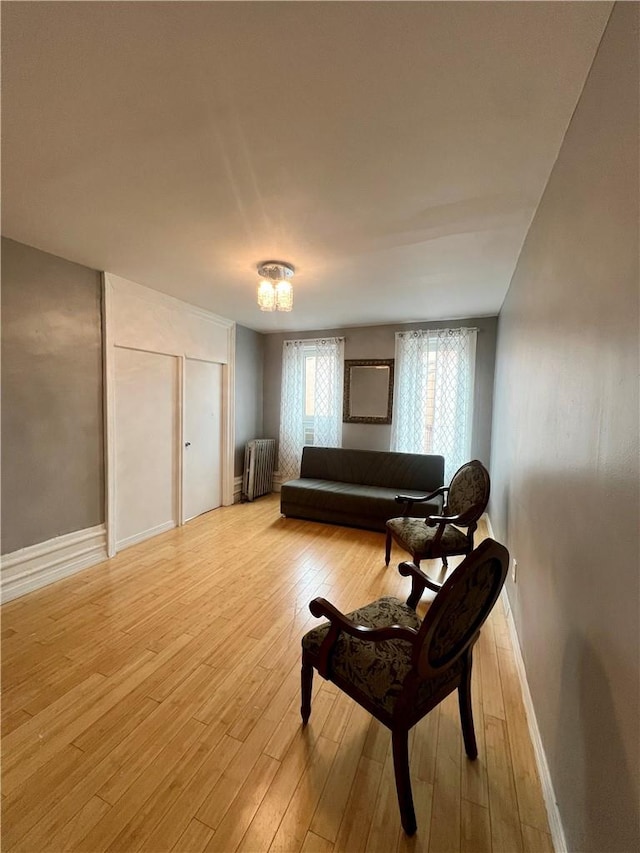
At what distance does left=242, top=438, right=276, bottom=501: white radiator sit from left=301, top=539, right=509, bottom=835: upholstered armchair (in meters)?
3.54

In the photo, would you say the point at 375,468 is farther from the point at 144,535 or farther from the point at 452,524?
the point at 144,535

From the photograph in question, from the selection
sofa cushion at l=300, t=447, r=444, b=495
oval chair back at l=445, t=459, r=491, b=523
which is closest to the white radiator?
sofa cushion at l=300, t=447, r=444, b=495

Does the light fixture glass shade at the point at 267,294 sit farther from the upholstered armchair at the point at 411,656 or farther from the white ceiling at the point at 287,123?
the upholstered armchair at the point at 411,656

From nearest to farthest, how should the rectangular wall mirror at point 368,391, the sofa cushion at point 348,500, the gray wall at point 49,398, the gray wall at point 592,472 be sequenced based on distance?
the gray wall at point 592,472 → the gray wall at point 49,398 → the sofa cushion at point 348,500 → the rectangular wall mirror at point 368,391

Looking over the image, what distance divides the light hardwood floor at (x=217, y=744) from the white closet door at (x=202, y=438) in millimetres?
1710

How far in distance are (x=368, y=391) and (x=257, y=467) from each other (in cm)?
193

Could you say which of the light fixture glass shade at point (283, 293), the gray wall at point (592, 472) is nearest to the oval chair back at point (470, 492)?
the gray wall at point (592, 472)

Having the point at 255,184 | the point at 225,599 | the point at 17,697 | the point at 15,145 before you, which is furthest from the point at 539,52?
the point at 17,697

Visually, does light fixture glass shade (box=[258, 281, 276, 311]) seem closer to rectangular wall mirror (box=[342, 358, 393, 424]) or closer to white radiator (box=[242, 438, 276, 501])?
rectangular wall mirror (box=[342, 358, 393, 424])

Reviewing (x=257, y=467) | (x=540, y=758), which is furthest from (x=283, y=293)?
(x=540, y=758)

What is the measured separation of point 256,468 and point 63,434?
257cm

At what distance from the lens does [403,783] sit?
3.74 feet

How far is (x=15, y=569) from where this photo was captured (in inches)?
95.2

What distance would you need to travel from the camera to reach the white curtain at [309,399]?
16.2ft
